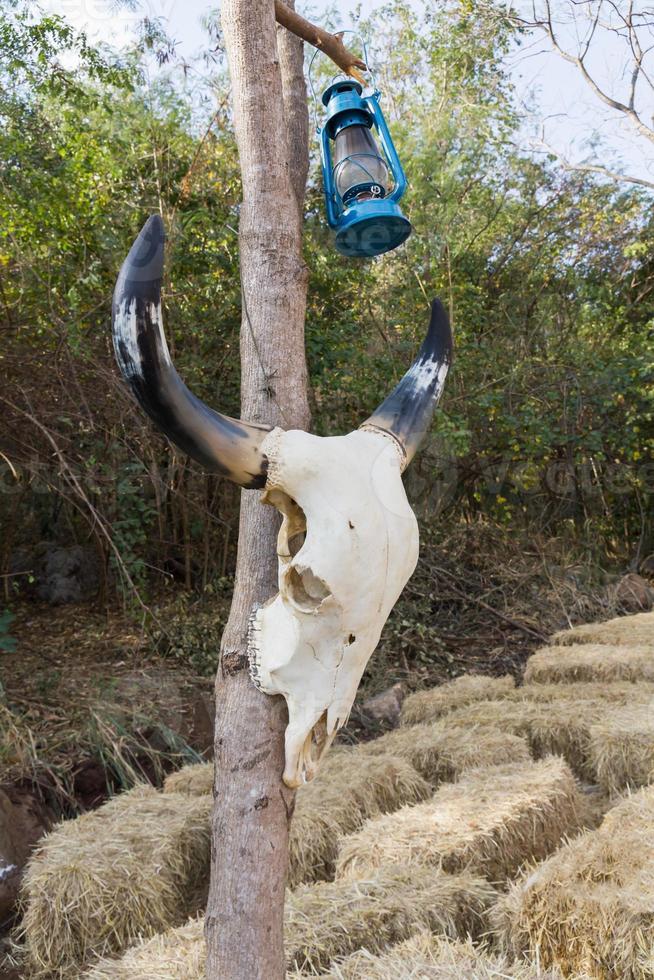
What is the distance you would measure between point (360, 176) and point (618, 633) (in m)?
4.35

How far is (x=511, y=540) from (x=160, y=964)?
6.81 m

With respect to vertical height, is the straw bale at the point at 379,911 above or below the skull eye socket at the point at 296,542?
below

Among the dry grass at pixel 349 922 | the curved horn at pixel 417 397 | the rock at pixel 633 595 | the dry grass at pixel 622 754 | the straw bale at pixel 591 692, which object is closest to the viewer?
the curved horn at pixel 417 397

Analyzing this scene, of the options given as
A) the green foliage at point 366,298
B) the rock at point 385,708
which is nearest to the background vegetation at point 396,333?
the green foliage at point 366,298

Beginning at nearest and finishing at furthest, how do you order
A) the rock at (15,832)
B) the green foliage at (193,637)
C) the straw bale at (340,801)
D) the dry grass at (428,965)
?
the dry grass at (428,965), the straw bale at (340,801), the rock at (15,832), the green foliage at (193,637)

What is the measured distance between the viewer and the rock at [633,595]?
7641 millimetres

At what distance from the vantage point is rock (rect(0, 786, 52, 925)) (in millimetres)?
3254

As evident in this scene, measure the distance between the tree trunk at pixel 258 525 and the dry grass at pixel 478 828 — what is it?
126 cm

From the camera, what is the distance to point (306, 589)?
1.49 m

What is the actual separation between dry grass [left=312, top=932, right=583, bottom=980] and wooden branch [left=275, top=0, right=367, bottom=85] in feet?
7.36

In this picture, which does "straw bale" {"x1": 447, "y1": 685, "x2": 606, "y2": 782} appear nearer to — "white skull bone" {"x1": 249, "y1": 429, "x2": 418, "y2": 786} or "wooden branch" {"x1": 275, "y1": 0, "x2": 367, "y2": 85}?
"white skull bone" {"x1": 249, "y1": 429, "x2": 418, "y2": 786}

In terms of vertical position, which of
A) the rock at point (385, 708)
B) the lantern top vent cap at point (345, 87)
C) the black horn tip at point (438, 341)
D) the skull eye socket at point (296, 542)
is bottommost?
the rock at point (385, 708)

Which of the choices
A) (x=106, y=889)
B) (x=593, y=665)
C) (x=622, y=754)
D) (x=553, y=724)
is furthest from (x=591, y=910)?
(x=593, y=665)

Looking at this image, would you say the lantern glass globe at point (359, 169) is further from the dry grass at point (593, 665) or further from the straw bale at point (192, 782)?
the dry grass at point (593, 665)
